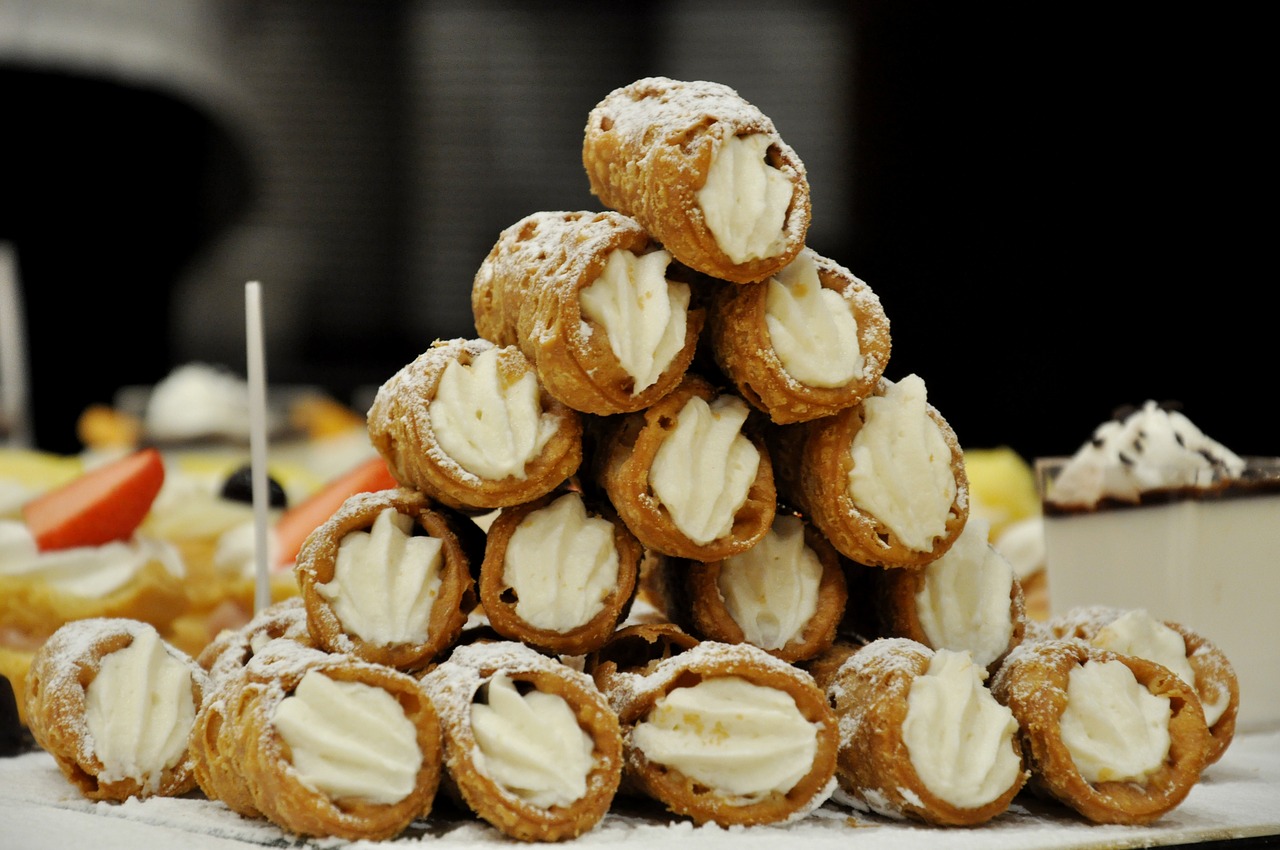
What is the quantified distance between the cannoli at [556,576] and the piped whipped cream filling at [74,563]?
2.31 ft

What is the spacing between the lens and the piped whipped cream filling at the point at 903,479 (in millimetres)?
1364

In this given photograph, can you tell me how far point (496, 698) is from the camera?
121cm

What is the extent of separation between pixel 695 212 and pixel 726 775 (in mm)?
547

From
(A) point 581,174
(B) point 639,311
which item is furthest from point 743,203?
(A) point 581,174

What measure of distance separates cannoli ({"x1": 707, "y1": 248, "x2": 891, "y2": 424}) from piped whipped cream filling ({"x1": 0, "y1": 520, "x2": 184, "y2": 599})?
93cm

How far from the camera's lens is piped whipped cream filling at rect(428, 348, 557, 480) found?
133cm

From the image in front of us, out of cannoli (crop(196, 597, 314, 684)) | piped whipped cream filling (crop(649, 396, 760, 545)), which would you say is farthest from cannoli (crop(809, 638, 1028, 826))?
cannoli (crop(196, 597, 314, 684))

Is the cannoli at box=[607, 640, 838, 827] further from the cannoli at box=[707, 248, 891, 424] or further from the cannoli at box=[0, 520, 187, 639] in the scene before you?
the cannoli at box=[0, 520, 187, 639]

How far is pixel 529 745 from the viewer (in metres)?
1.20

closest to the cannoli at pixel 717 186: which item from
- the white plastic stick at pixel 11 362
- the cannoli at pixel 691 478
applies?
the cannoli at pixel 691 478

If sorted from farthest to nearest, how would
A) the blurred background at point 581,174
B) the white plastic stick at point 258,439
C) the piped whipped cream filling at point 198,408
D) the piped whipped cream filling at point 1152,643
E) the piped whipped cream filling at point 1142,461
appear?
the blurred background at point 581,174
the piped whipped cream filling at point 198,408
the piped whipped cream filling at point 1142,461
the white plastic stick at point 258,439
the piped whipped cream filling at point 1152,643

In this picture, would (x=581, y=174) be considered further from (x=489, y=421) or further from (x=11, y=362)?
(x=489, y=421)

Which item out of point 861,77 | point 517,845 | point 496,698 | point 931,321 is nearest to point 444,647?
point 496,698

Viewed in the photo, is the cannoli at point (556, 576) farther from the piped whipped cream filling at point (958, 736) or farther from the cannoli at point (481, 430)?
the piped whipped cream filling at point (958, 736)
